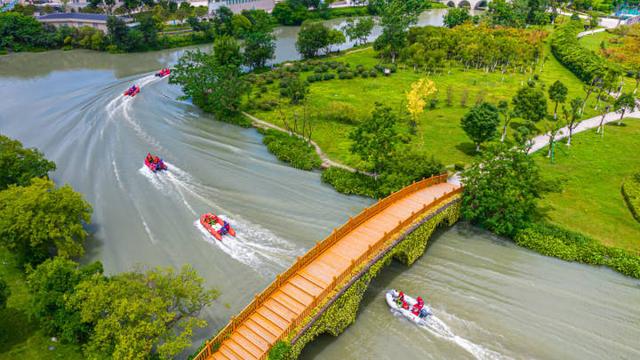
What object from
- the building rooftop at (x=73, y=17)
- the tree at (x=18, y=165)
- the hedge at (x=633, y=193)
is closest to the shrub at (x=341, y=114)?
the hedge at (x=633, y=193)

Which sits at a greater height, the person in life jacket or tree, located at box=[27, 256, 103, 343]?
tree, located at box=[27, 256, 103, 343]

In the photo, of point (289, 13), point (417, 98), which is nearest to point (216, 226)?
point (417, 98)

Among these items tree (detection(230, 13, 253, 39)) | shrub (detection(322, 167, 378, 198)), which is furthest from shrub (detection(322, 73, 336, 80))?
tree (detection(230, 13, 253, 39))

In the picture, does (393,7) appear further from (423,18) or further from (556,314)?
(556,314)

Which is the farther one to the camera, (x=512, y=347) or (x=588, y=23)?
(x=588, y=23)

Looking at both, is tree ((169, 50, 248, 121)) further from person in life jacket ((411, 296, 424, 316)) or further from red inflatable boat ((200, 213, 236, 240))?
person in life jacket ((411, 296, 424, 316))

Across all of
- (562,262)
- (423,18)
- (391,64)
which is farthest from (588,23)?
(562,262)
